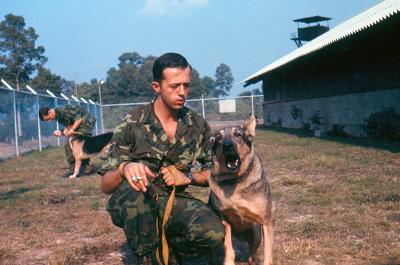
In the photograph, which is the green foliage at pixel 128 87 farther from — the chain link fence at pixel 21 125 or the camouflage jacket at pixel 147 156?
the camouflage jacket at pixel 147 156

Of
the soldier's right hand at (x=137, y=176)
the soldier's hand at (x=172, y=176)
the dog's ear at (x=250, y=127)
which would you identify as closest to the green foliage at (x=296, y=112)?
the dog's ear at (x=250, y=127)

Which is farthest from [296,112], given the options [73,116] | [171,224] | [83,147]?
[171,224]

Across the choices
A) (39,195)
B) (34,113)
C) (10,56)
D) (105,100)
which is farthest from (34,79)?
(39,195)

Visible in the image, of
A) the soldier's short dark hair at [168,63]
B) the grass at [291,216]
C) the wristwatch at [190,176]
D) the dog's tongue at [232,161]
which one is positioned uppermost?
the soldier's short dark hair at [168,63]

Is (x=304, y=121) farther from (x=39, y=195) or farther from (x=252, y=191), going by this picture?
(x=252, y=191)

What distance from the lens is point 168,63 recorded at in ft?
10.1

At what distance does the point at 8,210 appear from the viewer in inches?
232

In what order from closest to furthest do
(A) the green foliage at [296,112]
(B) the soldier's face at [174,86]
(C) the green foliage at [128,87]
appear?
(B) the soldier's face at [174,86] → (A) the green foliage at [296,112] → (C) the green foliage at [128,87]

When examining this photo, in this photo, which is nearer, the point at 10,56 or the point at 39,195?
the point at 39,195

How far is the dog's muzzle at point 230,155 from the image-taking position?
333 cm

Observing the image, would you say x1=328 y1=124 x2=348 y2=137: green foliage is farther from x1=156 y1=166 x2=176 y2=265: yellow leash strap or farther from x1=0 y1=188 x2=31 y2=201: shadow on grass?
x1=156 y1=166 x2=176 y2=265: yellow leash strap

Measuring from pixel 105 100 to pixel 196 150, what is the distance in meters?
50.9

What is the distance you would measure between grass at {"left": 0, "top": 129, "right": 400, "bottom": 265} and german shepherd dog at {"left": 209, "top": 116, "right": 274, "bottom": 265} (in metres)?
0.40

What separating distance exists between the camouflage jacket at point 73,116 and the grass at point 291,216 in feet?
3.40
